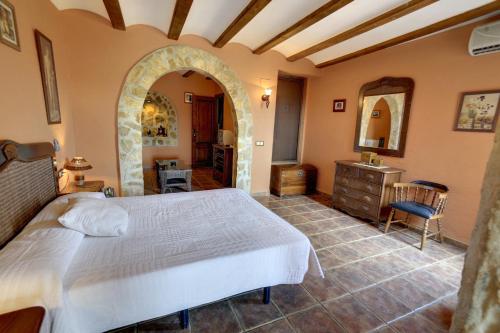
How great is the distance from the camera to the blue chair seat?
2.81 metres

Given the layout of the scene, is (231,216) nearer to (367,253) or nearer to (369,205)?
(367,253)

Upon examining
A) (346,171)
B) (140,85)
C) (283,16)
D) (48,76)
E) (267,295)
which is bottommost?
(267,295)

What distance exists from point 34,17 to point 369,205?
14.7 ft

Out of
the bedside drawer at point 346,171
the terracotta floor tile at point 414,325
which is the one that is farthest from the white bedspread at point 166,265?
the bedside drawer at point 346,171

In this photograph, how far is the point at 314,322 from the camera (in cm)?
175

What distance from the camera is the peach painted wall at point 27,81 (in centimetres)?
169

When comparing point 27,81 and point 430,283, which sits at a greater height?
point 27,81

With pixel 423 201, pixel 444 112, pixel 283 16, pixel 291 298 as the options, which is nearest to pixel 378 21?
pixel 283 16

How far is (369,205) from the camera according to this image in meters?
3.51

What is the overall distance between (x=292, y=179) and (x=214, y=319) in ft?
11.1

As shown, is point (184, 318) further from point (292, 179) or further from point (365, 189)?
point (292, 179)

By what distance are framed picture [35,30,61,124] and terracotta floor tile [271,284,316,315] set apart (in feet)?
9.10

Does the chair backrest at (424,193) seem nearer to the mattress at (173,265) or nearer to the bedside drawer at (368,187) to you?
the bedside drawer at (368,187)

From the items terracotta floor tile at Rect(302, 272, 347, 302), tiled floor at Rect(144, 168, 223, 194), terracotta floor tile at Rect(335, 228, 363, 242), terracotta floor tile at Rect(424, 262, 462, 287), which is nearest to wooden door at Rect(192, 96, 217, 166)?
tiled floor at Rect(144, 168, 223, 194)
